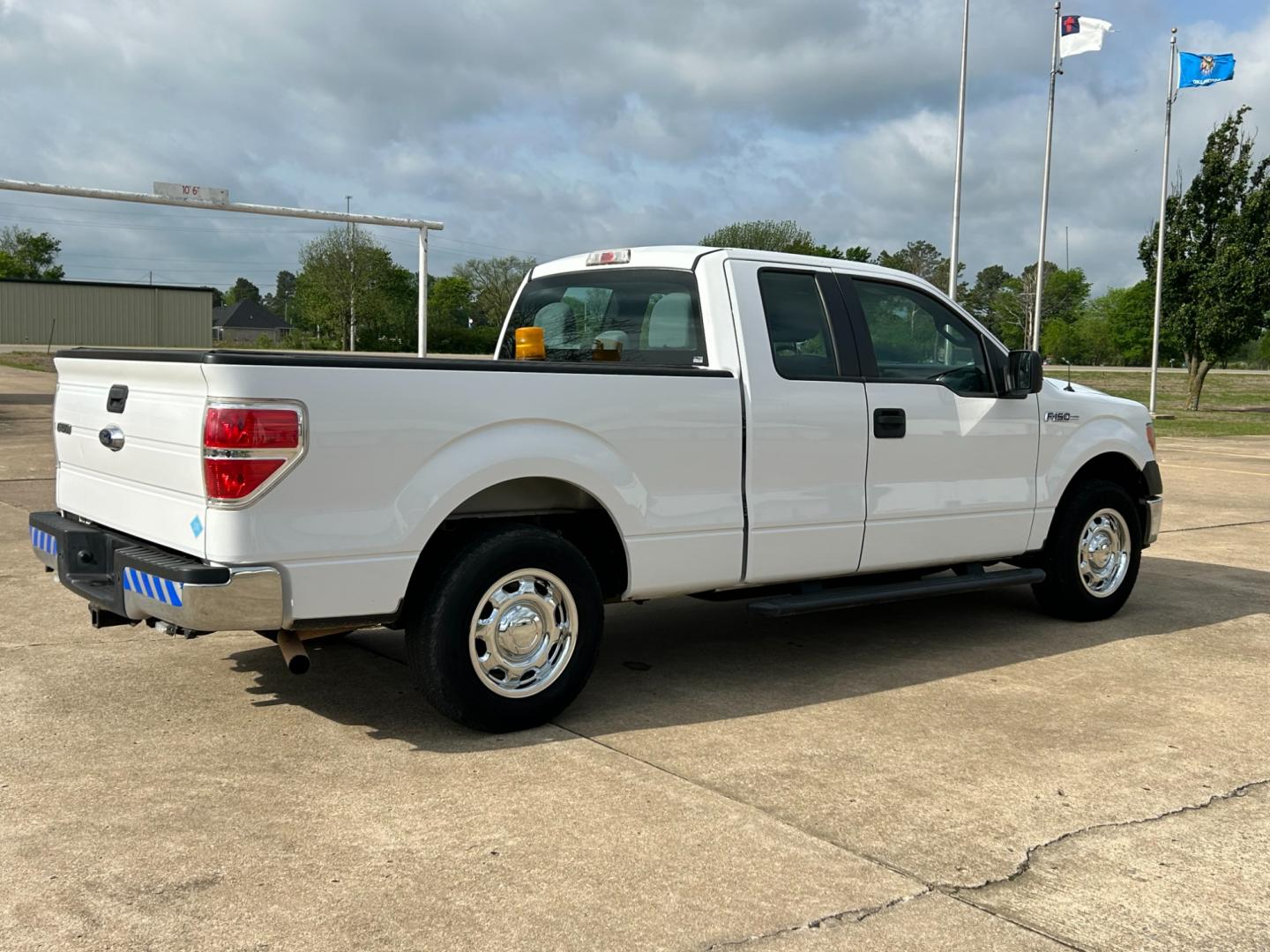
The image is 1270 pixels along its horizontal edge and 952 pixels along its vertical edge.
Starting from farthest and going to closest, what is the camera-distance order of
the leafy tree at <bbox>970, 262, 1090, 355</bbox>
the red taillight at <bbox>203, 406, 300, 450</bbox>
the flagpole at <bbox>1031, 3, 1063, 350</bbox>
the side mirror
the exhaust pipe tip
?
the leafy tree at <bbox>970, 262, 1090, 355</bbox> < the flagpole at <bbox>1031, 3, 1063, 350</bbox> < the side mirror < the exhaust pipe tip < the red taillight at <bbox>203, 406, 300, 450</bbox>

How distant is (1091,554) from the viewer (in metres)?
6.88

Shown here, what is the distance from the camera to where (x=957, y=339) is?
20.6 feet

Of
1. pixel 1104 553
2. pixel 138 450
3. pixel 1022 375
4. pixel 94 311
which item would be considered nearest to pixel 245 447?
pixel 138 450

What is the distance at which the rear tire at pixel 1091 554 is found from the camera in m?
6.73

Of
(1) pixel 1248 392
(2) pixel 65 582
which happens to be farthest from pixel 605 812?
(1) pixel 1248 392

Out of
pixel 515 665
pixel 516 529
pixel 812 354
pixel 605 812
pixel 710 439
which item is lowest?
pixel 605 812

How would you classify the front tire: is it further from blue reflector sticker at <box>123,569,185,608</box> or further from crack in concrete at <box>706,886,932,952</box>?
crack in concrete at <box>706,886,932,952</box>

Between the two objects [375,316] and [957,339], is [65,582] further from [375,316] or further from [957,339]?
[375,316]

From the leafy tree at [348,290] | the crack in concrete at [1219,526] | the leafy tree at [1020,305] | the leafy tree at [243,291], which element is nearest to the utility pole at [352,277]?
the leafy tree at [348,290]

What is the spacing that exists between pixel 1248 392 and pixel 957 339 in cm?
4775

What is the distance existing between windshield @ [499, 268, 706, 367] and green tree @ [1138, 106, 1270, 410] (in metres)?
29.9

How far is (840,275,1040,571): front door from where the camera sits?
5758mm

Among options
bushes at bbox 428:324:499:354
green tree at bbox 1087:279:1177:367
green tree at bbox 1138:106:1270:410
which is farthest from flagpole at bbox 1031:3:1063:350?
green tree at bbox 1087:279:1177:367

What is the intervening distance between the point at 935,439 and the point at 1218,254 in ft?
98.8
